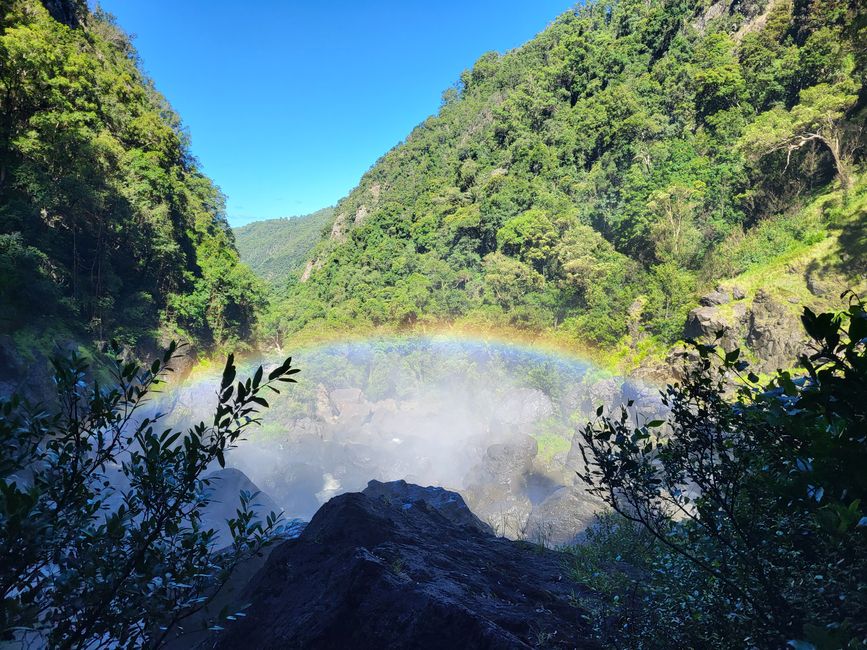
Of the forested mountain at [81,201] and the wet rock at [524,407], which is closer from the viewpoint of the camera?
the forested mountain at [81,201]

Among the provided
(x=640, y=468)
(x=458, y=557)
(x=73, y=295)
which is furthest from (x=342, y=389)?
(x=640, y=468)

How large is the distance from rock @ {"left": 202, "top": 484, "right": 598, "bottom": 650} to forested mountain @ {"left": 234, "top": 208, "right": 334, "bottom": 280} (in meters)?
77.3

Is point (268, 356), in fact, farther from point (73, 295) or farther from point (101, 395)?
point (101, 395)

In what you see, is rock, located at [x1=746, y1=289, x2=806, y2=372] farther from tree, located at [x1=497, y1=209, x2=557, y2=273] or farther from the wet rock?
tree, located at [x1=497, y1=209, x2=557, y2=273]

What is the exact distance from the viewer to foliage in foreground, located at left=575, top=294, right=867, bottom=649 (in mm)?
1474

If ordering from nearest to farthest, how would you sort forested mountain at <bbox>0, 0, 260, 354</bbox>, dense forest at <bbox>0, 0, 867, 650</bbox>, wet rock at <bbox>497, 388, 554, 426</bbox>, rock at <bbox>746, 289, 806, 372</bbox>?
dense forest at <bbox>0, 0, 867, 650</bbox>, forested mountain at <bbox>0, 0, 260, 354</bbox>, rock at <bbox>746, 289, 806, 372</bbox>, wet rock at <bbox>497, 388, 554, 426</bbox>

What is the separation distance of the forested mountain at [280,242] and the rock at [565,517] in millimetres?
69042

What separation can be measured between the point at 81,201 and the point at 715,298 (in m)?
31.4

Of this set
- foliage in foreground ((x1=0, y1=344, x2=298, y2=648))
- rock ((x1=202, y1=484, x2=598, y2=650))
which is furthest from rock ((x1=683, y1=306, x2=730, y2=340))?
foliage in foreground ((x1=0, y1=344, x2=298, y2=648))

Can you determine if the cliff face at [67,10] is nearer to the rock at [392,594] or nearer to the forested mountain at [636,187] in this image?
the forested mountain at [636,187]

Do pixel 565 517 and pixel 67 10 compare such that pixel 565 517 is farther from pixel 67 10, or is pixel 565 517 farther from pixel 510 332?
pixel 67 10

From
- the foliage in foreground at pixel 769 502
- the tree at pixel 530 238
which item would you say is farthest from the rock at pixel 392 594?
the tree at pixel 530 238

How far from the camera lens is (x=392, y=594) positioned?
11.3 ft

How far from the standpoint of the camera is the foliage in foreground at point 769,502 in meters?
1.47
